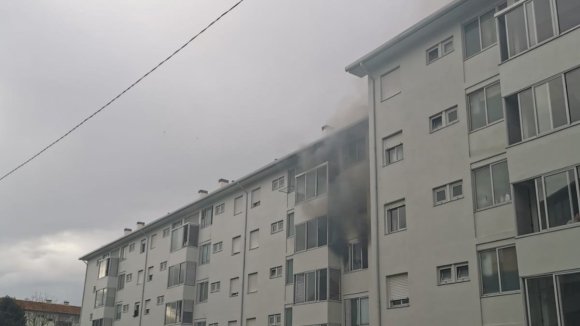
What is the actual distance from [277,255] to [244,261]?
332cm

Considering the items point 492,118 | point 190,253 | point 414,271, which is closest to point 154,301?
point 190,253

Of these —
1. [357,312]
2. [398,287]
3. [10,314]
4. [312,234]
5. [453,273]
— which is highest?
[312,234]

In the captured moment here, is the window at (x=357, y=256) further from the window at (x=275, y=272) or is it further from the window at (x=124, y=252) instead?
the window at (x=124, y=252)

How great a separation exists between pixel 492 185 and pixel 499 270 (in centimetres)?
270

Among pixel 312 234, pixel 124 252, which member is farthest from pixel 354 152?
pixel 124 252

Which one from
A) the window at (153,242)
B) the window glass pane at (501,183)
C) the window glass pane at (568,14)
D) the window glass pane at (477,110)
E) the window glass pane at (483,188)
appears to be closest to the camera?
the window glass pane at (568,14)

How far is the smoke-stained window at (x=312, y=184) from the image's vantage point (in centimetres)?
2925

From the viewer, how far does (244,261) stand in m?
35.3

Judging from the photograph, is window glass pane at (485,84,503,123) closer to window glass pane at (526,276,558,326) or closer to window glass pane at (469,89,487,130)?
window glass pane at (469,89,487,130)

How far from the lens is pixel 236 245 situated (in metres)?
36.9

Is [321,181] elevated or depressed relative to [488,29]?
depressed

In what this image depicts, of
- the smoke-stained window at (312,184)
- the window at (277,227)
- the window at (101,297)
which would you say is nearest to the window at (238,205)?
the window at (277,227)

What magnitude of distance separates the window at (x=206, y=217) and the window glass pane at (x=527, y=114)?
25.6 meters

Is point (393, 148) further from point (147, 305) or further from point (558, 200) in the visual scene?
point (147, 305)
